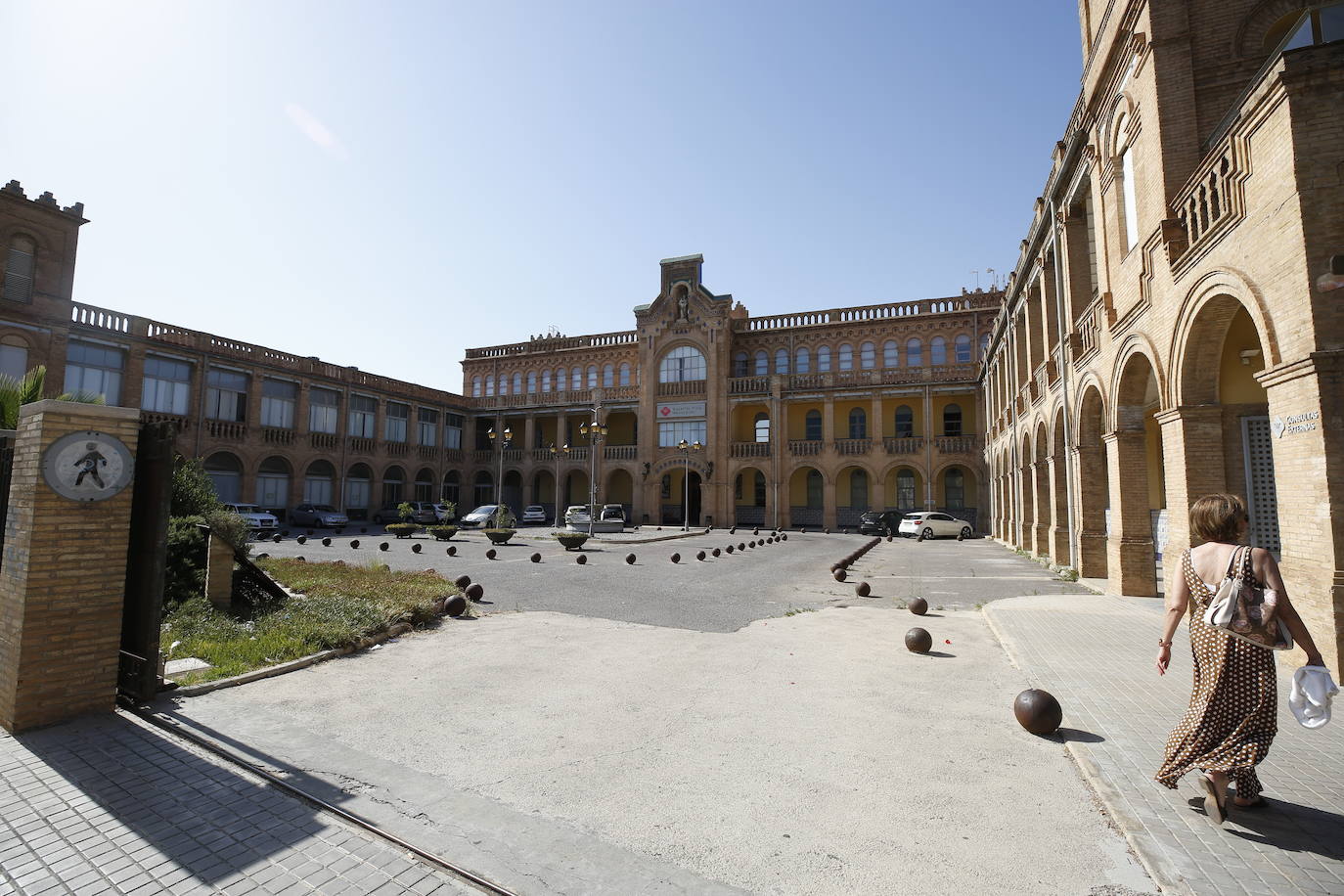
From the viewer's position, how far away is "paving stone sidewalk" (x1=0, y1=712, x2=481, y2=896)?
119 inches

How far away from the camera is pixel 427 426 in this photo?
150ft

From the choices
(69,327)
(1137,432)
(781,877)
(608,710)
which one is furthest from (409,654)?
(69,327)

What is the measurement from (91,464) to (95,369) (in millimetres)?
31155

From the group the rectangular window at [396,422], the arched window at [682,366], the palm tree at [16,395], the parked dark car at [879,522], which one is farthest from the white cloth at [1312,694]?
the rectangular window at [396,422]

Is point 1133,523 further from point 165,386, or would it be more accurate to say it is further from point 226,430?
point 165,386

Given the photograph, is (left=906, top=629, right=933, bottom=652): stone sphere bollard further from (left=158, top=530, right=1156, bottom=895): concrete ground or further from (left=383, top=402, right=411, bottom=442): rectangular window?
(left=383, top=402, right=411, bottom=442): rectangular window

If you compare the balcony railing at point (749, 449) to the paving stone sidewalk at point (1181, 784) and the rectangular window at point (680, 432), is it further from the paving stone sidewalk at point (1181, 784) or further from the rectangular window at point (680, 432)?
the paving stone sidewalk at point (1181, 784)

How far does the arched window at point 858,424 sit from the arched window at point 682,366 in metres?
10.1

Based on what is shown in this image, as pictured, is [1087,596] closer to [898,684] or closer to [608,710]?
[898,684]

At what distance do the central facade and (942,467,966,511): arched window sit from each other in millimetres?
81

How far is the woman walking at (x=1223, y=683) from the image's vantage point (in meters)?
3.48

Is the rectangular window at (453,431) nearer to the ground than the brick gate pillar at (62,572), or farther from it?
farther from it

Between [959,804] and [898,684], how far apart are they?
8.89ft

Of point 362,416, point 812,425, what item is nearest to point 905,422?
point 812,425
